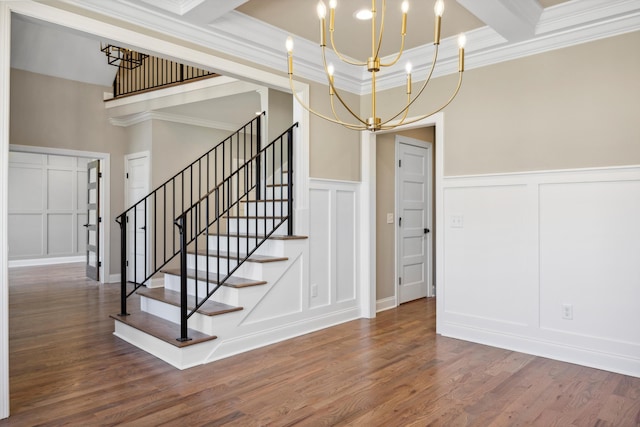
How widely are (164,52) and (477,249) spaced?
10.2 ft

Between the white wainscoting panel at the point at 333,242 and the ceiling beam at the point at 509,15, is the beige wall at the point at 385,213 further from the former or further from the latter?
the ceiling beam at the point at 509,15

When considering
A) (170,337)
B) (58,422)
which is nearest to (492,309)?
(170,337)

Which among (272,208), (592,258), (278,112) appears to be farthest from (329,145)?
(592,258)

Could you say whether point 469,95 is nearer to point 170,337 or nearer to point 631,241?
point 631,241

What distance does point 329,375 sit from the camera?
305 cm

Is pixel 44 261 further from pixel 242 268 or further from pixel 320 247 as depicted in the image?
pixel 320 247

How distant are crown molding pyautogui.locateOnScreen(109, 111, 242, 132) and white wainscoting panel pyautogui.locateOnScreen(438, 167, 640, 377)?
4315mm

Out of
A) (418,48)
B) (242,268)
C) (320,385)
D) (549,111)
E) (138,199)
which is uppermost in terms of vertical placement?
(418,48)

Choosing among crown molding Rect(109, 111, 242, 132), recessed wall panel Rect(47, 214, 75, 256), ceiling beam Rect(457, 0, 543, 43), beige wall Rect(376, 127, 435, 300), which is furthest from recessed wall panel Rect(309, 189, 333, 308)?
recessed wall panel Rect(47, 214, 75, 256)

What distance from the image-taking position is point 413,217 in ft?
18.1

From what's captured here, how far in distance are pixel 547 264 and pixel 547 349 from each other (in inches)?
27.3

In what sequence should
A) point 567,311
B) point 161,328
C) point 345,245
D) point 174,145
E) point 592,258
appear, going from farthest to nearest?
point 174,145 → point 345,245 → point 161,328 → point 567,311 → point 592,258

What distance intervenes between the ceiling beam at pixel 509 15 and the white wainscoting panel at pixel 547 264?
45.2 inches

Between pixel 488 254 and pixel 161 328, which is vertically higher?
pixel 488 254
